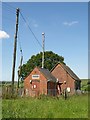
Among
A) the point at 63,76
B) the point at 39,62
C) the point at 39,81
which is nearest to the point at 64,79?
the point at 63,76

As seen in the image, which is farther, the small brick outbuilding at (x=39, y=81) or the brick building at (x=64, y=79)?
the brick building at (x=64, y=79)

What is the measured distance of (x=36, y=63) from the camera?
264 ft

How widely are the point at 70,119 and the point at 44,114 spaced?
163 centimetres

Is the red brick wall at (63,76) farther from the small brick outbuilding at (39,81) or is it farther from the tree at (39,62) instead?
the tree at (39,62)

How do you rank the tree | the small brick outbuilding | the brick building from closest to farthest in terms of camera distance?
1. the small brick outbuilding
2. the brick building
3. the tree

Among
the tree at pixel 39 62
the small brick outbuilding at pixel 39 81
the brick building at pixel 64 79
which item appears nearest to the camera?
the small brick outbuilding at pixel 39 81

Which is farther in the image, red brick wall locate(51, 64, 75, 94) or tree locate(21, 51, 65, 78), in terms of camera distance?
tree locate(21, 51, 65, 78)

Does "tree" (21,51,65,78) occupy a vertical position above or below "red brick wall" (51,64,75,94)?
above

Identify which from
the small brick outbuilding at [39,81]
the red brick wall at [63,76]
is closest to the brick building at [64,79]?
the red brick wall at [63,76]

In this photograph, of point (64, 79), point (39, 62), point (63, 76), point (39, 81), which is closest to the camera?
point (39, 81)

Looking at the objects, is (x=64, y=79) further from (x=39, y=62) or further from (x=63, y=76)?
(x=39, y=62)

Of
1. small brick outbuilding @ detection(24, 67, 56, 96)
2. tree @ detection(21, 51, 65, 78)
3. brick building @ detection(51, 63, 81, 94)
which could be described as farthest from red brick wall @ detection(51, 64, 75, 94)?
tree @ detection(21, 51, 65, 78)

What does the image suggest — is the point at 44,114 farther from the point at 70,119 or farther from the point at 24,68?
the point at 24,68

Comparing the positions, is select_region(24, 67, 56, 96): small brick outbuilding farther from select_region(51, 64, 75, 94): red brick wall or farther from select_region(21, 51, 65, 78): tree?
select_region(21, 51, 65, 78): tree
